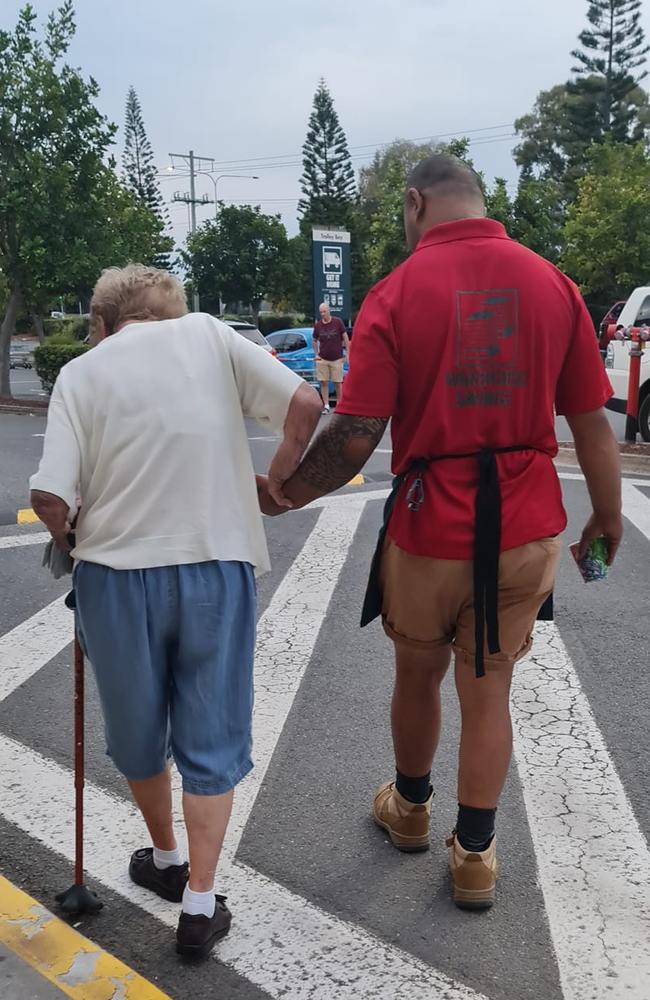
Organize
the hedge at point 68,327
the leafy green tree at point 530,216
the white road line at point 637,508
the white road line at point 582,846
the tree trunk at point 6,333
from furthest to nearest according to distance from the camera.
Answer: the hedge at point 68,327 → the leafy green tree at point 530,216 → the tree trunk at point 6,333 → the white road line at point 637,508 → the white road line at point 582,846

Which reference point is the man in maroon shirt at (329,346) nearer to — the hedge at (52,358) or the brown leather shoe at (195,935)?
the hedge at (52,358)

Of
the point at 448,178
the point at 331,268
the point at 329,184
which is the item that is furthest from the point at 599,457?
the point at 329,184

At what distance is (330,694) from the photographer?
436 cm

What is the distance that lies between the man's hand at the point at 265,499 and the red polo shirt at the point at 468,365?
346mm

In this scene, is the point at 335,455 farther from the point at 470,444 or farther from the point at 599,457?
the point at 599,457

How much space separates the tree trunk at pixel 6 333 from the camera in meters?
20.6

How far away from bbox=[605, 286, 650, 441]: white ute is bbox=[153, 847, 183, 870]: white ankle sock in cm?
1008

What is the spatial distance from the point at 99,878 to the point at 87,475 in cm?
128

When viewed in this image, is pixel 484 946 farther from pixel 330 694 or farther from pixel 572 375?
pixel 330 694

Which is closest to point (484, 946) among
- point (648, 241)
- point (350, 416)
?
point (350, 416)

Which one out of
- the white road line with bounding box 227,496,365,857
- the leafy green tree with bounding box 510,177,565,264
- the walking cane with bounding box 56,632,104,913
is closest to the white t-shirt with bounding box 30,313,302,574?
the walking cane with bounding box 56,632,104,913

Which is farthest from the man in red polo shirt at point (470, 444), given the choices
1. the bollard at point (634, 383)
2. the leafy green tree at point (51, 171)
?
the leafy green tree at point (51, 171)

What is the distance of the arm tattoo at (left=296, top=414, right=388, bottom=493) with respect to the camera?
2.66 metres

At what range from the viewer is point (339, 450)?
269 centimetres
